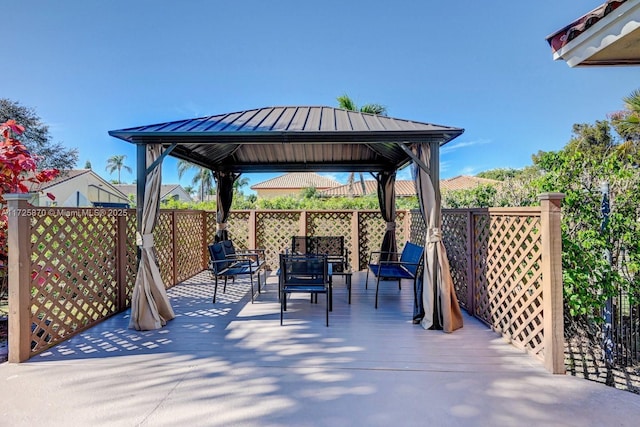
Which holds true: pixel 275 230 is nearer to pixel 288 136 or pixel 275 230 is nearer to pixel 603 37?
pixel 288 136

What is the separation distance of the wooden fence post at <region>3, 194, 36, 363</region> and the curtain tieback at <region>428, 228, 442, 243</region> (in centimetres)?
388

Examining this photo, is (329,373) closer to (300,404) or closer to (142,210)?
(300,404)

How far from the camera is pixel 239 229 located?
711cm

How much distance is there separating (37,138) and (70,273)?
48.8 feet

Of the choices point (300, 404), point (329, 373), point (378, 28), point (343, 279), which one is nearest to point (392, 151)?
point (343, 279)

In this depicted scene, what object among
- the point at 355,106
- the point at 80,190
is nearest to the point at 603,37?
the point at 355,106

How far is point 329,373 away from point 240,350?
0.91 metres

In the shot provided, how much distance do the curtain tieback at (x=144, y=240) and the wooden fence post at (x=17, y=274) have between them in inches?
38.5

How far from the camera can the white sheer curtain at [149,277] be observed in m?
3.30

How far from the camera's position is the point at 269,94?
15.4 meters

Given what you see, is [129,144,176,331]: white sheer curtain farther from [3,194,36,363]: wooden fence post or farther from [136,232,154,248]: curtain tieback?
[3,194,36,363]: wooden fence post

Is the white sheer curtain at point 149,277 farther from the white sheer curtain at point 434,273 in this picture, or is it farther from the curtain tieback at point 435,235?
the curtain tieback at point 435,235

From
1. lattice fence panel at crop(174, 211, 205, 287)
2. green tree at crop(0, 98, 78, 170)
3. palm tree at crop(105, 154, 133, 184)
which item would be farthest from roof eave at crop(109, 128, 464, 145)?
palm tree at crop(105, 154, 133, 184)

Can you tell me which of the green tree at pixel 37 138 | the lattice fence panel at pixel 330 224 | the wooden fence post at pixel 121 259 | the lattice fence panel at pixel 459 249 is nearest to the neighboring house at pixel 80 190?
the green tree at pixel 37 138
